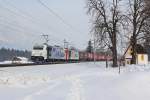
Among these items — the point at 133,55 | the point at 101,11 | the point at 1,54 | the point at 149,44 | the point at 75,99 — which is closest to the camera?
the point at 75,99

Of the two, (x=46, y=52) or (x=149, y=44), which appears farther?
(x=46, y=52)

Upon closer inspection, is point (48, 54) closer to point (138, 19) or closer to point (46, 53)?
point (46, 53)

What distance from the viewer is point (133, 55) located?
58.8 m

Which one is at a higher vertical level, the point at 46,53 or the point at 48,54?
the point at 46,53

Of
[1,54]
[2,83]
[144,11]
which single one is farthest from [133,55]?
[1,54]

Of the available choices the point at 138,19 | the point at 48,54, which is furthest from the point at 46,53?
the point at 138,19

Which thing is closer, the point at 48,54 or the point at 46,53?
the point at 46,53

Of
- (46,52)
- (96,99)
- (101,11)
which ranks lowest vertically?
(96,99)

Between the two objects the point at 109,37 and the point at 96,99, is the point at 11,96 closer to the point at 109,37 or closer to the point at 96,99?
the point at 96,99

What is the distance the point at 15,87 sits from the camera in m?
16.4

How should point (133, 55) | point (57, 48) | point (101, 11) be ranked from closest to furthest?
point (101, 11) → point (133, 55) → point (57, 48)

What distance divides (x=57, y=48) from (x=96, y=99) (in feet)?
176

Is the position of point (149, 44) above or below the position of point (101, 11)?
below

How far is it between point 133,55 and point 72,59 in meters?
26.3
